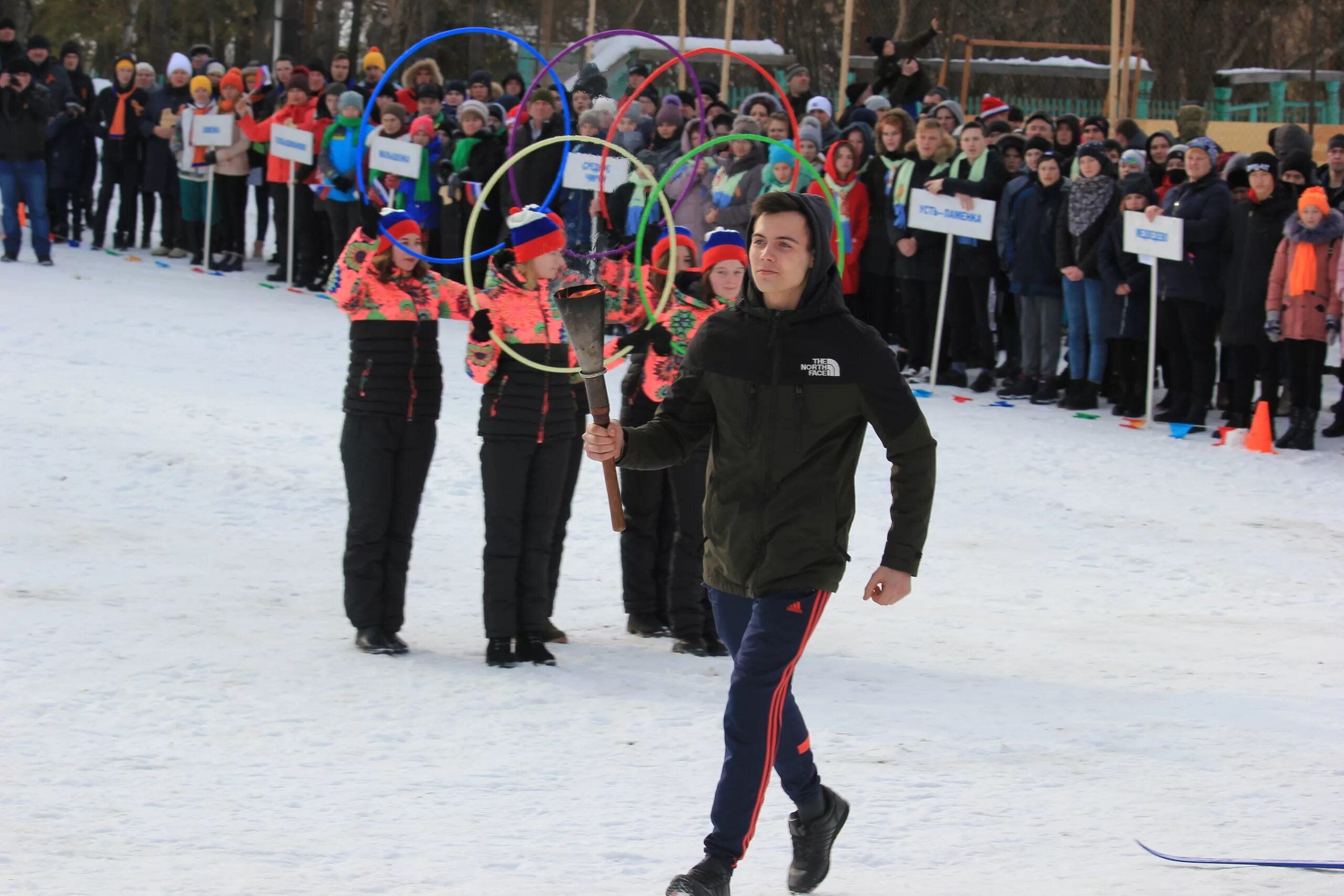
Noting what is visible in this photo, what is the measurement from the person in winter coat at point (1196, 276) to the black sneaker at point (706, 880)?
30.8 ft

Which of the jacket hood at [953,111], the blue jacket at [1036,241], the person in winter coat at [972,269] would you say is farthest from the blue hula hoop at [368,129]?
the jacket hood at [953,111]

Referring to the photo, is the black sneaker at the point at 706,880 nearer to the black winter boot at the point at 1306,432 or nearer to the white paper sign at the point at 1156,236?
the black winter boot at the point at 1306,432

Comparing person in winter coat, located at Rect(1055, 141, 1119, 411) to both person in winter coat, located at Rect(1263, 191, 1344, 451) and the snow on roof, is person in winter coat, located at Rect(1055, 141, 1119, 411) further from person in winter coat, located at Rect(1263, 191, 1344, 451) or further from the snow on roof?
the snow on roof

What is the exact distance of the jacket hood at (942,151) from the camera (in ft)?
45.9

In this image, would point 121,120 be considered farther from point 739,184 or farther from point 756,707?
point 756,707

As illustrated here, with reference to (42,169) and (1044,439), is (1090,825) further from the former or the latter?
(42,169)

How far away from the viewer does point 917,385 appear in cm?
1421

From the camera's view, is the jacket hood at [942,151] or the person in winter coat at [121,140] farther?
the person in winter coat at [121,140]

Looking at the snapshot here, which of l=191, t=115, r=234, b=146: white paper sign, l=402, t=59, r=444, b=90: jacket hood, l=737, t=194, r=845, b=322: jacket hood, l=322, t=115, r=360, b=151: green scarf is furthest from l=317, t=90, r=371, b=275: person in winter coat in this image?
l=737, t=194, r=845, b=322: jacket hood

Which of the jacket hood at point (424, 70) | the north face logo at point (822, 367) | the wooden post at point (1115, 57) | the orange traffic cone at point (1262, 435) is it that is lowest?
the orange traffic cone at point (1262, 435)

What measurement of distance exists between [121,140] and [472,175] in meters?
5.29

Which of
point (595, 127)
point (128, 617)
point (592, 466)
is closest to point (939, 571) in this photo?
point (592, 466)

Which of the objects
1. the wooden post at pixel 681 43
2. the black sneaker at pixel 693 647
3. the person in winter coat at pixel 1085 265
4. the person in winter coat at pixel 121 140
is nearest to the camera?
the black sneaker at pixel 693 647

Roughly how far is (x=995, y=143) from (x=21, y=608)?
987cm
